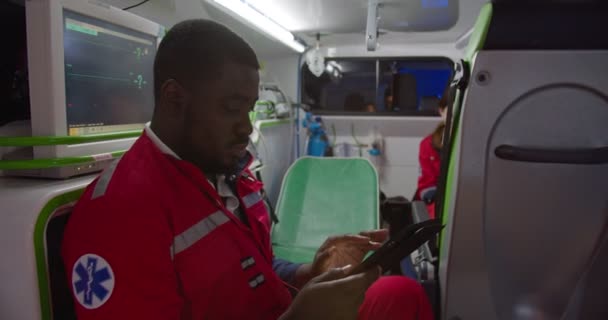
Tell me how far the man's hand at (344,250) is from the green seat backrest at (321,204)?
131cm

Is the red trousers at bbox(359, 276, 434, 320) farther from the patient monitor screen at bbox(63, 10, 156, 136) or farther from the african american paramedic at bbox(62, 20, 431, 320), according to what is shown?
the patient monitor screen at bbox(63, 10, 156, 136)

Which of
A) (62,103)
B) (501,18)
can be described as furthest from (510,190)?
(62,103)

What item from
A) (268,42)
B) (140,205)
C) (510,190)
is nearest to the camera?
(140,205)

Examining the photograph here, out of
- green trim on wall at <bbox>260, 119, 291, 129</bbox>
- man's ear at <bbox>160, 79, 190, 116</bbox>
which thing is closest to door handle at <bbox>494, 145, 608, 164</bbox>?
man's ear at <bbox>160, 79, 190, 116</bbox>

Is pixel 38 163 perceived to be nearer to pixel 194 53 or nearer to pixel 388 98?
pixel 194 53

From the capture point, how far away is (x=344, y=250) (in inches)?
49.4

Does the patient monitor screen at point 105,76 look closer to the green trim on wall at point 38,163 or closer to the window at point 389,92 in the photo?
the green trim on wall at point 38,163

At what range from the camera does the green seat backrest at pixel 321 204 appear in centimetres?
278

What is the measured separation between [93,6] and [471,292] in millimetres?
1321

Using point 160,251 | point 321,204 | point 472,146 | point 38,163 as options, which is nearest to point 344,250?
point 472,146

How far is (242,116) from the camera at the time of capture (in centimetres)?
98

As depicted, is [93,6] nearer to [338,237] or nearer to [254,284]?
[254,284]

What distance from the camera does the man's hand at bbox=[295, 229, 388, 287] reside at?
4.06ft

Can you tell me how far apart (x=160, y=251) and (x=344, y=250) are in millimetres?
648
